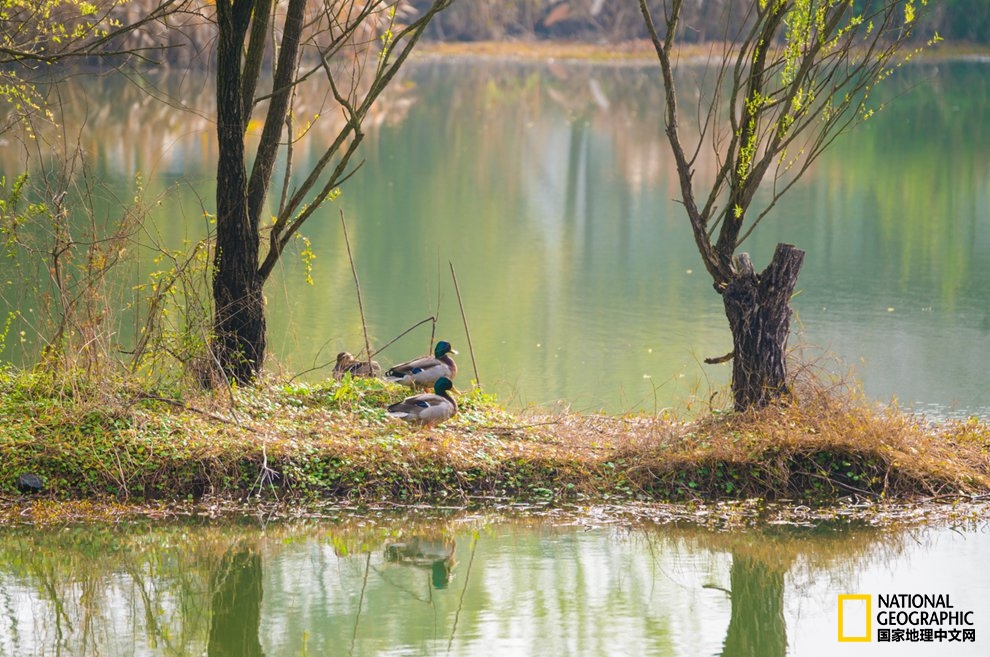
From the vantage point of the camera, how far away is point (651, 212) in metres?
22.2

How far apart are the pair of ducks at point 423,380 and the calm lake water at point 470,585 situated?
2.93ft

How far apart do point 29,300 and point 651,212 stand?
11331 mm

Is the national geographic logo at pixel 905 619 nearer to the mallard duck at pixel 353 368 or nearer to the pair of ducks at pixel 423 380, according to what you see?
the pair of ducks at pixel 423 380

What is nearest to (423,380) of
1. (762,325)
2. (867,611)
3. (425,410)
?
(425,410)

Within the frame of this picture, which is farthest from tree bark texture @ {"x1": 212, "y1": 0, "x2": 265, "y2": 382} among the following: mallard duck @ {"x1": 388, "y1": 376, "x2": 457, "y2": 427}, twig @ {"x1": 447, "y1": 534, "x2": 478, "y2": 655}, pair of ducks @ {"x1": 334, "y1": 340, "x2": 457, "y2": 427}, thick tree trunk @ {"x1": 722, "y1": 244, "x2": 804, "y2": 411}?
thick tree trunk @ {"x1": 722, "y1": 244, "x2": 804, "y2": 411}

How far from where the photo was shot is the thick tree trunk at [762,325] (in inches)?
334

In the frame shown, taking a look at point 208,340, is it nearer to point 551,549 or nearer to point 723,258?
point 551,549

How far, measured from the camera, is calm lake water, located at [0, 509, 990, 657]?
630 cm

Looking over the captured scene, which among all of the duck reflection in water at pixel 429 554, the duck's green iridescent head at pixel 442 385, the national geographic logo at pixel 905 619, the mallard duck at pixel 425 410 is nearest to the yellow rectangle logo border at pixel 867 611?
the national geographic logo at pixel 905 619

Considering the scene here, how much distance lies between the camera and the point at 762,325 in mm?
8570

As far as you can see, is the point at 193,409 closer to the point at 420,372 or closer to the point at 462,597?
the point at 420,372

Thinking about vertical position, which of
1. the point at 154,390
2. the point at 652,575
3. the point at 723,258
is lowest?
the point at 652,575

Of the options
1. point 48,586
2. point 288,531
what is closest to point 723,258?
point 288,531

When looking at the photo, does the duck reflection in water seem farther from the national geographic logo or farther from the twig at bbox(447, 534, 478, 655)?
the national geographic logo
